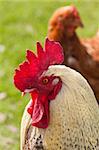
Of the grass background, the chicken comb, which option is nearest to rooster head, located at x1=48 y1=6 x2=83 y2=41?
the grass background

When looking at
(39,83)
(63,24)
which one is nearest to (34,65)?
(39,83)

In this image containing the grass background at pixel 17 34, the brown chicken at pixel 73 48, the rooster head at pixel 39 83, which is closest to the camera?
the rooster head at pixel 39 83

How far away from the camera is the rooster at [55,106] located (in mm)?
2646

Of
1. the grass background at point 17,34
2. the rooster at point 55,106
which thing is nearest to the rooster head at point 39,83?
the rooster at point 55,106

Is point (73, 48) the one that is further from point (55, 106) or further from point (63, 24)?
point (55, 106)

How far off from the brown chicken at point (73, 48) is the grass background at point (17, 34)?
3.22 feet

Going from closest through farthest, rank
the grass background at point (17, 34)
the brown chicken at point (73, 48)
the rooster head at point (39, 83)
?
the rooster head at point (39, 83), the brown chicken at point (73, 48), the grass background at point (17, 34)

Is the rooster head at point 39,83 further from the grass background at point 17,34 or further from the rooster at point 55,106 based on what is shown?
the grass background at point 17,34

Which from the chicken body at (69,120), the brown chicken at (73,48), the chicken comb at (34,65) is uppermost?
the brown chicken at (73,48)

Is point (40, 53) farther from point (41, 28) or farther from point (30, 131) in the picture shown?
point (41, 28)

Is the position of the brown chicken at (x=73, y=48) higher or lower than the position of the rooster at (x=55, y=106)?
higher

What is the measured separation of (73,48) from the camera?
14.2ft

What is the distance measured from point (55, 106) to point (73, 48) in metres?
1.73

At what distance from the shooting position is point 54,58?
2775 mm
